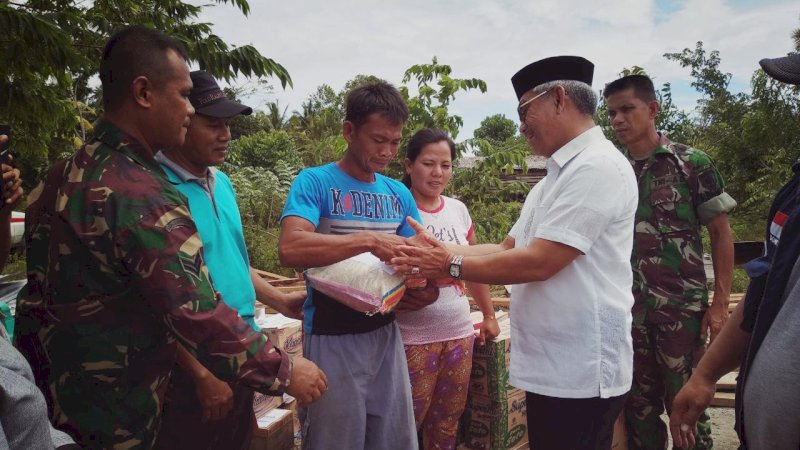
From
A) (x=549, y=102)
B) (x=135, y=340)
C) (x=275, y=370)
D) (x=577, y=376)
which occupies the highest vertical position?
(x=549, y=102)

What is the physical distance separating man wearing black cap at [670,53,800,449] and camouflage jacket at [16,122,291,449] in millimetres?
1326

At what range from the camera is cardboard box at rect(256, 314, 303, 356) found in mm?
3600

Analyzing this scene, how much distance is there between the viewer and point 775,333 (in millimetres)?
1316

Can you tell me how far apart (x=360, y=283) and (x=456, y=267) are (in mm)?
437

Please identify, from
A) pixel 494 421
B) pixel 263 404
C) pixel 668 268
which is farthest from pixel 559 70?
pixel 263 404

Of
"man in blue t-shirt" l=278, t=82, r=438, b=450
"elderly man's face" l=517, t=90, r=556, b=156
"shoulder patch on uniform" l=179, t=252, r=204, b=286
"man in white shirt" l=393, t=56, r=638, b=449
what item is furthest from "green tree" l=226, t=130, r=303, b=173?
"shoulder patch on uniform" l=179, t=252, r=204, b=286

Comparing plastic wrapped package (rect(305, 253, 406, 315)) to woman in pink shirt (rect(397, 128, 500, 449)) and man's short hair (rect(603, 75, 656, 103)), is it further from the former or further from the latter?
man's short hair (rect(603, 75, 656, 103))

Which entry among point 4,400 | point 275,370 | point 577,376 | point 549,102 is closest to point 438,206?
point 549,102

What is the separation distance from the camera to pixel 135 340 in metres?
1.59

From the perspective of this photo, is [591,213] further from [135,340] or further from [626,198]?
[135,340]

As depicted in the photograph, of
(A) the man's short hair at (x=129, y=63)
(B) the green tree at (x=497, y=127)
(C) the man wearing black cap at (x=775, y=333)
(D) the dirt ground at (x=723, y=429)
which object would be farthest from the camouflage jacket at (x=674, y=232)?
(B) the green tree at (x=497, y=127)

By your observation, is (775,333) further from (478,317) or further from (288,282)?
(288,282)

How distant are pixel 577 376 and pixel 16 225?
734 centimetres

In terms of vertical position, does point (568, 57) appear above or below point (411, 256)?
above
